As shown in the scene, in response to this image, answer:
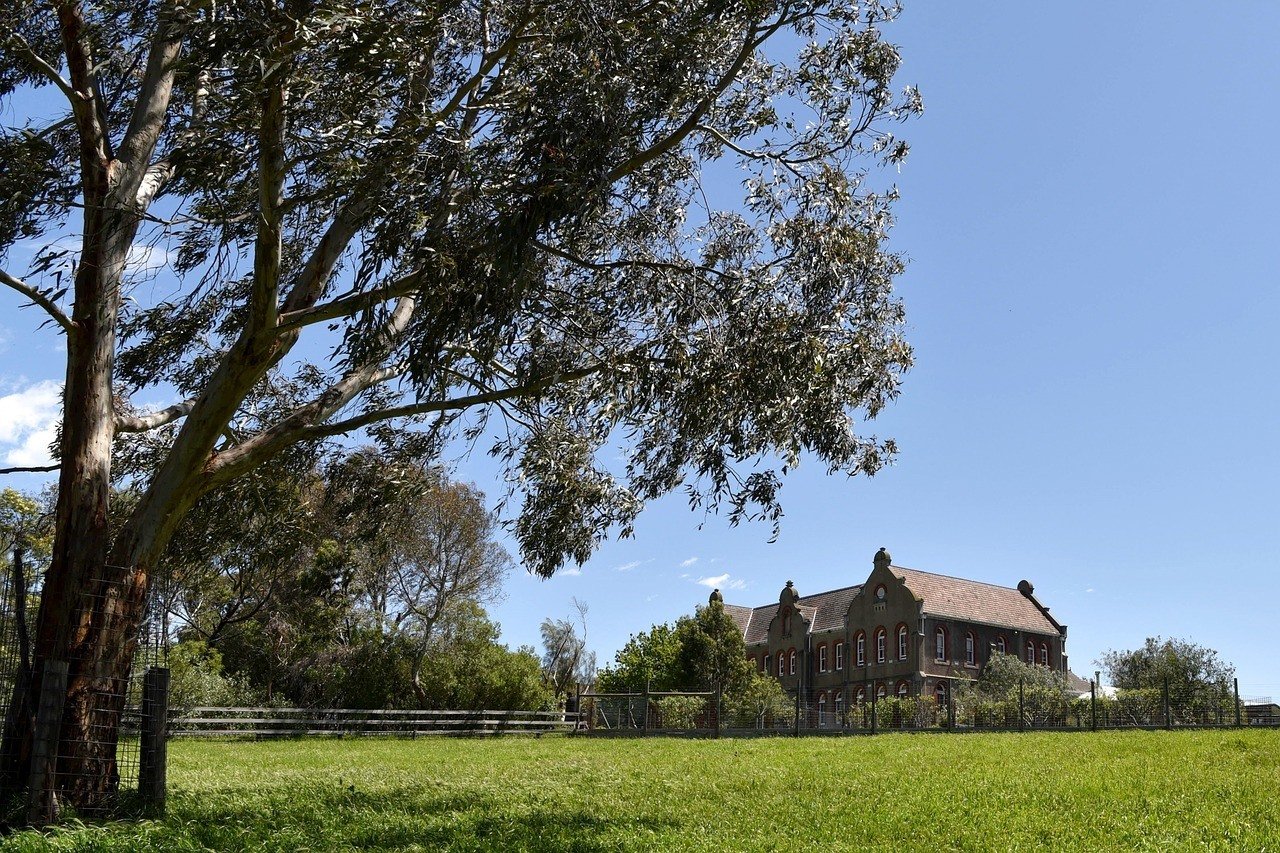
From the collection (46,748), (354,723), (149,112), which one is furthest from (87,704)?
(354,723)

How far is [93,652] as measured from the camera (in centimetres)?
1093

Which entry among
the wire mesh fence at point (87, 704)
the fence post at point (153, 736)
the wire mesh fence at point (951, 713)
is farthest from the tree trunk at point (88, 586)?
the wire mesh fence at point (951, 713)

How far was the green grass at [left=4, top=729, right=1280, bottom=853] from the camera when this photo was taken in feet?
30.4

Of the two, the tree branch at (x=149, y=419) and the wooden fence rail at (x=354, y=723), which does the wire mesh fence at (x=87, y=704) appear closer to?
the tree branch at (x=149, y=419)

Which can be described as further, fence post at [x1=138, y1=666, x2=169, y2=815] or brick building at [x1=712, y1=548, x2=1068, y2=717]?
brick building at [x1=712, y1=548, x2=1068, y2=717]

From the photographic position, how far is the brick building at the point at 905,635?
50844 mm

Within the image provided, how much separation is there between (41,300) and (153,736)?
15.6 feet

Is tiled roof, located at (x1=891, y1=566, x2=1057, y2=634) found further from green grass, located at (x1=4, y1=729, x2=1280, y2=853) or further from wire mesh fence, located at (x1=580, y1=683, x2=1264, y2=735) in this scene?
green grass, located at (x1=4, y1=729, x2=1280, y2=853)

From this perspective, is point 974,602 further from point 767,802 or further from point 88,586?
point 88,586

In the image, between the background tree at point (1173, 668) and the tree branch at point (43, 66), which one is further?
the background tree at point (1173, 668)

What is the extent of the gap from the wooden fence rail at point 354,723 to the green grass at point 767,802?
12211 millimetres

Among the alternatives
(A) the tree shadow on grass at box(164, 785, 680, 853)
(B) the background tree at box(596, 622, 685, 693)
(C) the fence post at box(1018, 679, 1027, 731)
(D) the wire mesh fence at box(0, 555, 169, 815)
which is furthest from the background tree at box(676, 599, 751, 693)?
(D) the wire mesh fence at box(0, 555, 169, 815)

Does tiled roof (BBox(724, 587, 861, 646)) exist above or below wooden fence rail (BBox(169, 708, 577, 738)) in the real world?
above

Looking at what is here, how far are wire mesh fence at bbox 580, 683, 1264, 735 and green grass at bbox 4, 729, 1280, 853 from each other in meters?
6.28
